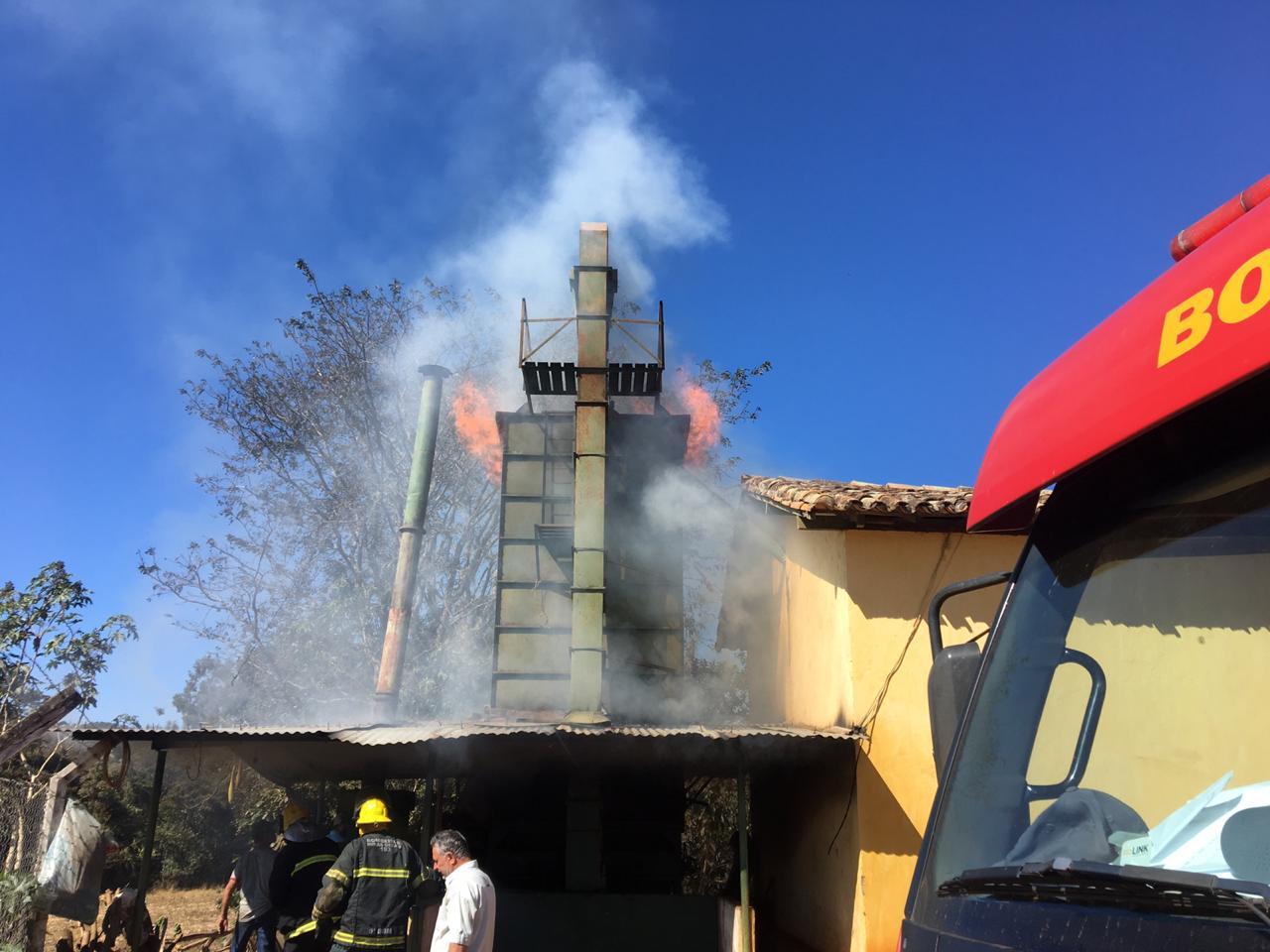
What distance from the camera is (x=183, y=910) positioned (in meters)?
18.2

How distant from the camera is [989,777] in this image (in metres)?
2.13

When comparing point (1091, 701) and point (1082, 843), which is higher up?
point (1091, 701)

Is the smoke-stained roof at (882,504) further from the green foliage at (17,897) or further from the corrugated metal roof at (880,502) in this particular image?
the green foliage at (17,897)

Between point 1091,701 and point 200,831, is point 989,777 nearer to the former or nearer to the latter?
point 1091,701

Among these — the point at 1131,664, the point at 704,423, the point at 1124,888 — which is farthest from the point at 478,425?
the point at 1124,888

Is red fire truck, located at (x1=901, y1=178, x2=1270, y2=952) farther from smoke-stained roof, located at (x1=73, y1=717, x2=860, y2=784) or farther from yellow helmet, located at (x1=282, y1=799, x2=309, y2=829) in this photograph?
yellow helmet, located at (x1=282, y1=799, x2=309, y2=829)

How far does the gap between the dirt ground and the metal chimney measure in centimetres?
815

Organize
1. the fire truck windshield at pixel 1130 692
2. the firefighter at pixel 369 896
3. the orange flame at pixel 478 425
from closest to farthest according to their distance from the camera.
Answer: the fire truck windshield at pixel 1130 692 < the firefighter at pixel 369 896 < the orange flame at pixel 478 425

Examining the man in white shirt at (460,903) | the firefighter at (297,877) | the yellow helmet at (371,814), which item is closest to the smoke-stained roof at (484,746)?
the firefighter at (297,877)

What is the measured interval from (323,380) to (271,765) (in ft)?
40.8

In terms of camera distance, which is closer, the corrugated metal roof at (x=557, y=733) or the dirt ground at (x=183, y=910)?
the corrugated metal roof at (x=557, y=733)

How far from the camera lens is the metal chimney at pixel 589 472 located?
11.8 meters

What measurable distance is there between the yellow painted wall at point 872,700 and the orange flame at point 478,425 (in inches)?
428

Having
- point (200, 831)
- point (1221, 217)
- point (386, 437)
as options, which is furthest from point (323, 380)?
point (1221, 217)
